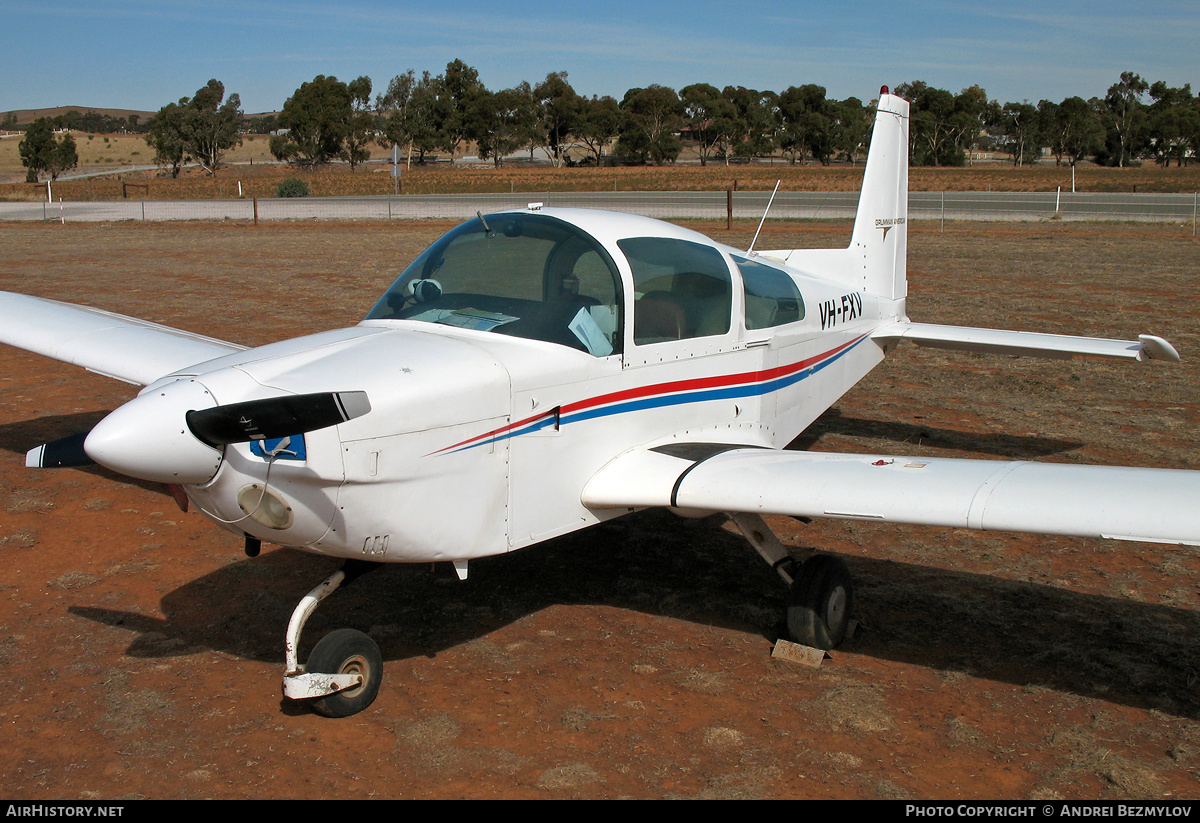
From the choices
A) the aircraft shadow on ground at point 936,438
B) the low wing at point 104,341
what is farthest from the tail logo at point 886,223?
the low wing at point 104,341

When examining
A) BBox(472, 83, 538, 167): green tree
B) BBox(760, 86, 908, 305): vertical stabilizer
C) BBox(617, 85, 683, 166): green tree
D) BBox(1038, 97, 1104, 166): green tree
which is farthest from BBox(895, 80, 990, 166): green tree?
BBox(760, 86, 908, 305): vertical stabilizer

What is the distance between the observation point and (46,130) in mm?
80312

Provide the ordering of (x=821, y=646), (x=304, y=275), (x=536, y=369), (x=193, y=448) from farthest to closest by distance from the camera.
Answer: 1. (x=304, y=275)
2. (x=821, y=646)
3. (x=536, y=369)
4. (x=193, y=448)

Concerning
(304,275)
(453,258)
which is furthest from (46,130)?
(453,258)

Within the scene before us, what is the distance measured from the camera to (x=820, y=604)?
4.77 meters

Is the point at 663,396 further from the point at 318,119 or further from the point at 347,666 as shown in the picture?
the point at 318,119

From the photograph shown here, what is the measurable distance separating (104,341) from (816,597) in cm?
544

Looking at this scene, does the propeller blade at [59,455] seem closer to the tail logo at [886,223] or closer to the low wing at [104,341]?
the low wing at [104,341]

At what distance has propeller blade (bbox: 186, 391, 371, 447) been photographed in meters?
3.43

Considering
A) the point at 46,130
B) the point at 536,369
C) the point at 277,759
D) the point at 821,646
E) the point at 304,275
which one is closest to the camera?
the point at 277,759

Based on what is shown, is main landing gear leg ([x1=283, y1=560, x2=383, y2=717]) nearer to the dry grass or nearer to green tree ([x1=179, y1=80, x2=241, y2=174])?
the dry grass

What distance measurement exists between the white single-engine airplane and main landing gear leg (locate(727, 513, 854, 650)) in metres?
0.01

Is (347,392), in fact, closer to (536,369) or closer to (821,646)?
(536,369)
